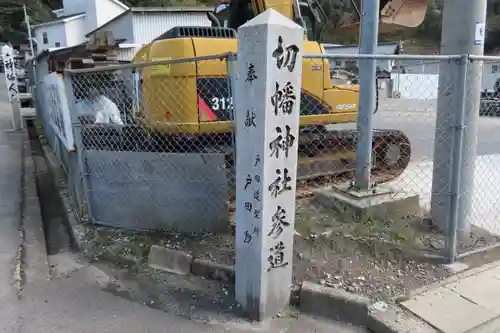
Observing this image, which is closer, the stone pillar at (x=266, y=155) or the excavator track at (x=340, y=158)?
the stone pillar at (x=266, y=155)

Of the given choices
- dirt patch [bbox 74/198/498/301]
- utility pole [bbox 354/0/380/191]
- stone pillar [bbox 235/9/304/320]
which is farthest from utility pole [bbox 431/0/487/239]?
stone pillar [bbox 235/9/304/320]

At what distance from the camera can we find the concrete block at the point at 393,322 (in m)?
2.95

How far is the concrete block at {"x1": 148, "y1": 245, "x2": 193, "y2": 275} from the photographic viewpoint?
3.82 metres

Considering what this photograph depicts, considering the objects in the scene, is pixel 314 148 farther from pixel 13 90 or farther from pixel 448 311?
pixel 13 90

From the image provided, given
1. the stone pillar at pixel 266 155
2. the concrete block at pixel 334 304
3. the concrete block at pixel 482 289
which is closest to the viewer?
the stone pillar at pixel 266 155

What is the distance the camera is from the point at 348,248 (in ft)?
13.0

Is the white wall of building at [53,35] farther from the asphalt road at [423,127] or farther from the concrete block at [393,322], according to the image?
the concrete block at [393,322]

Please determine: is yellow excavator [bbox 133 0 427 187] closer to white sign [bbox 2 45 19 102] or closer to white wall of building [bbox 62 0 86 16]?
white sign [bbox 2 45 19 102]

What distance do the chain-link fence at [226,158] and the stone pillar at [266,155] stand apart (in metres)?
0.65

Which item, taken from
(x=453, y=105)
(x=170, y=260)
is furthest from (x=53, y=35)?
(x=453, y=105)

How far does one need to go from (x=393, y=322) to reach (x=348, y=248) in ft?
3.35

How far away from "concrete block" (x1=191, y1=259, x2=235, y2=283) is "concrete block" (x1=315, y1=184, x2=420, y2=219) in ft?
5.33

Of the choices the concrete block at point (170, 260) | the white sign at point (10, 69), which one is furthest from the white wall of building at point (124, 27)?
the concrete block at point (170, 260)

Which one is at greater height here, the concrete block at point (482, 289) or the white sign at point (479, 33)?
the white sign at point (479, 33)
